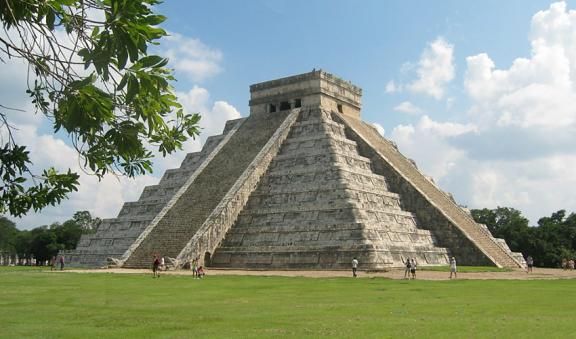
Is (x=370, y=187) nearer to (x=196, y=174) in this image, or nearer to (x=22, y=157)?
(x=196, y=174)

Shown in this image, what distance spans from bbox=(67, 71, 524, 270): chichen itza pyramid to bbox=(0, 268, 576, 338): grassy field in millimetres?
8175

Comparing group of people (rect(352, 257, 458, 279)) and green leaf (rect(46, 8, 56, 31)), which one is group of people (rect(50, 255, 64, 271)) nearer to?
group of people (rect(352, 257, 458, 279))

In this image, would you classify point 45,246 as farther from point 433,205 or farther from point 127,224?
point 433,205

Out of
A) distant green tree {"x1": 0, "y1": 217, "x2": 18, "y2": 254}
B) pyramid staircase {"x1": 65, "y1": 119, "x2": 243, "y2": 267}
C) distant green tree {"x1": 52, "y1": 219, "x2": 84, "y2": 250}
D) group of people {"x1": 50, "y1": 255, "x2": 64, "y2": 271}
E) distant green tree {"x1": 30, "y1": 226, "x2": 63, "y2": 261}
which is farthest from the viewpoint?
distant green tree {"x1": 0, "y1": 217, "x2": 18, "y2": 254}

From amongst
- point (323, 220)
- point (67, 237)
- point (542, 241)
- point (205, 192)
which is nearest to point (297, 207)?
point (323, 220)

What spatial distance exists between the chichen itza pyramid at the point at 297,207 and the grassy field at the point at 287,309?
26.8 feet

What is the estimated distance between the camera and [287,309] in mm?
12219

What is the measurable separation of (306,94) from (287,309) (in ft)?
88.7

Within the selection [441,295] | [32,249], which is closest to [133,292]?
[441,295]

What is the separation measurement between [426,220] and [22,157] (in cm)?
2812

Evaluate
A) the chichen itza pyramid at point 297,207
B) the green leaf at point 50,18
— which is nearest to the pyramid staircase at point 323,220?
the chichen itza pyramid at point 297,207

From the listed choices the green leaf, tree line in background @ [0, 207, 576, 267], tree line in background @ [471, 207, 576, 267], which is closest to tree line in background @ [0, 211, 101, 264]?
tree line in background @ [0, 207, 576, 267]

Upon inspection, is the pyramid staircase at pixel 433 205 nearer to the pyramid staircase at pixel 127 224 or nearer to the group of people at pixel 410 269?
the group of people at pixel 410 269

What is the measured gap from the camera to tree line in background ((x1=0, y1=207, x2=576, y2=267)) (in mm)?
45125
